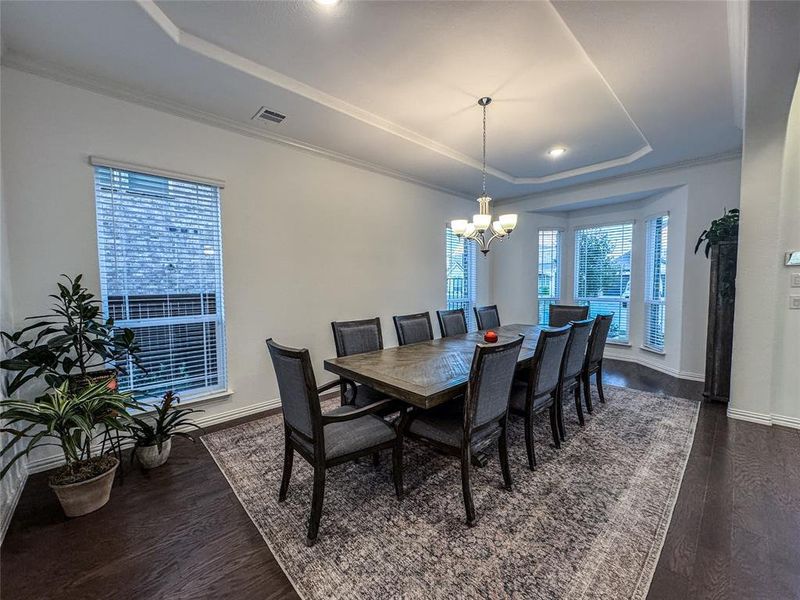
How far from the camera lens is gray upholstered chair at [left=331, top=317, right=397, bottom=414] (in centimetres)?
259

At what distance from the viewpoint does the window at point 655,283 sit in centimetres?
473

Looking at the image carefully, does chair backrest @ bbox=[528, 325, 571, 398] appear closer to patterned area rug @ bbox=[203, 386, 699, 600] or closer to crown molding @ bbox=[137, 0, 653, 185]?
patterned area rug @ bbox=[203, 386, 699, 600]

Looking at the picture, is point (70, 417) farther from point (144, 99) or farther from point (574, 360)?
point (574, 360)

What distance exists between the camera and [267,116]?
117 inches

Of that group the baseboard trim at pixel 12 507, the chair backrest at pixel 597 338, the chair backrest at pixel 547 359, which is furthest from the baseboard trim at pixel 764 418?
the baseboard trim at pixel 12 507

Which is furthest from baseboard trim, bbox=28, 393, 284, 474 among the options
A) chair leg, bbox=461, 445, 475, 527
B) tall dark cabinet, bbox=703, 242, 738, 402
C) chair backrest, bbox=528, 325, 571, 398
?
tall dark cabinet, bbox=703, 242, 738, 402

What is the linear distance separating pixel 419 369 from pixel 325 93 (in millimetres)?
2351

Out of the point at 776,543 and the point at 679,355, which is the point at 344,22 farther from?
the point at 679,355

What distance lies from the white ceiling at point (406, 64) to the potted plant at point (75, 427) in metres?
2.12

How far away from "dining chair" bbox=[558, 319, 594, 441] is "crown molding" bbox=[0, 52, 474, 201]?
305 centimetres

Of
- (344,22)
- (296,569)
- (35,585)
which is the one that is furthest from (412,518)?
(344,22)

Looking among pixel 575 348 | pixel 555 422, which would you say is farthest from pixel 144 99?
pixel 555 422

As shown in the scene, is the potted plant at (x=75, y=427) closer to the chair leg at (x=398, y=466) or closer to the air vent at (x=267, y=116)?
the chair leg at (x=398, y=466)

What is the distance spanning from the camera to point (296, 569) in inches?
60.8
